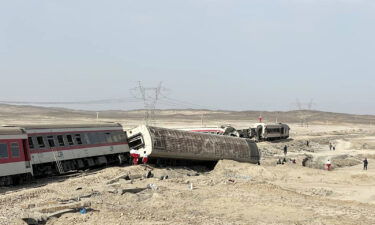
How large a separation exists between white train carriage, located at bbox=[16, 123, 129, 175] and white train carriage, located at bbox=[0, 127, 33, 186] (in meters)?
0.98

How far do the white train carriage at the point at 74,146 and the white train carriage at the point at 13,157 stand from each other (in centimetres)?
98

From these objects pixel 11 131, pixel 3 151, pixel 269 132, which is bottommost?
pixel 269 132

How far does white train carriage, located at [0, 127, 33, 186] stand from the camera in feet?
78.6

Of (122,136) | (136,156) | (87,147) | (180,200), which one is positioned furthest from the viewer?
(122,136)

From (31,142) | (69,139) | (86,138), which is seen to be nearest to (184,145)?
(86,138)

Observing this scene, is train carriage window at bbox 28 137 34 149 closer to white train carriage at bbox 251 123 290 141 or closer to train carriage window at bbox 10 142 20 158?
train carriage window at bbox 10 142 20 158

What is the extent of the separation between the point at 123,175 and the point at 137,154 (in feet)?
18.1

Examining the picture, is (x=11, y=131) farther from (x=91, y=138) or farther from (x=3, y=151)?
(x=91, y=138)

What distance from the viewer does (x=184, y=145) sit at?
35469 millimetres

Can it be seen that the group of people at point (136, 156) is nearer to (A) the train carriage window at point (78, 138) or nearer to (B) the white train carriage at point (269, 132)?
(A) the train carriage window at point (78, 138)

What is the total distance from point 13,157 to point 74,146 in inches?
234

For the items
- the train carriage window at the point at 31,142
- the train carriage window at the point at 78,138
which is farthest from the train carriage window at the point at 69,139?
the train carriage window at the point at 31,142

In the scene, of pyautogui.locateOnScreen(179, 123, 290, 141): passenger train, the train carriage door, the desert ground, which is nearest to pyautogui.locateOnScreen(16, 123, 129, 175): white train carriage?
the desert ground

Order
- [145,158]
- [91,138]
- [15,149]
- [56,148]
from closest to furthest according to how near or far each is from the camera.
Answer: [15,149] → [56,148] → [91,138] → [145,158]
